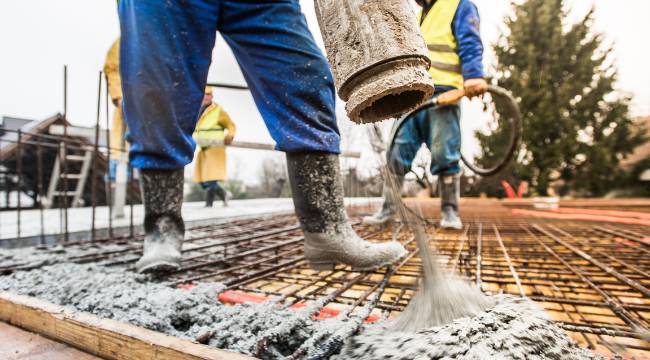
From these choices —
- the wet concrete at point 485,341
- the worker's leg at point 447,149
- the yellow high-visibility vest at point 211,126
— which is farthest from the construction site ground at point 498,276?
the yellow high-visibility vest at point 211,126

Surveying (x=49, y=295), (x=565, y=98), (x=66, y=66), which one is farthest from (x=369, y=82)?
(x=565, y=98)

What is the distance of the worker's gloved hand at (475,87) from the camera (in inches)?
94.0

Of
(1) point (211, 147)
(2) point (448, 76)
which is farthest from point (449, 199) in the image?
(1) point (211, 147)

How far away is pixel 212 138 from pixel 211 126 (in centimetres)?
22

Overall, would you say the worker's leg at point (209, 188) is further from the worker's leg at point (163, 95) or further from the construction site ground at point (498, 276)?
the worker's leg at point (163, 95)

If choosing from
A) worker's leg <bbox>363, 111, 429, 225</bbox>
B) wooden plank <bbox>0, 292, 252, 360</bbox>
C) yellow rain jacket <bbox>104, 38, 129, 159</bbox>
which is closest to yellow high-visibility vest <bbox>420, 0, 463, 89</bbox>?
worker's leg <bbox>363, 111, 429, 225</bbox>

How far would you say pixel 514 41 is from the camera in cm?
1409

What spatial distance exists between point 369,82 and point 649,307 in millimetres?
837

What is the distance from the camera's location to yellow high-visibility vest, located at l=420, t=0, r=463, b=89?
2.57 meters

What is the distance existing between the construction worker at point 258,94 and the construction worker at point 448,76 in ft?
4.55

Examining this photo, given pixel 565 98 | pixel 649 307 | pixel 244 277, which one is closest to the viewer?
pixel 649 307

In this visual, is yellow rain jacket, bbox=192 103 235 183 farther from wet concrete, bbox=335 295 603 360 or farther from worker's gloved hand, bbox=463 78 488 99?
wet concrete, bbox=335 295 603 360

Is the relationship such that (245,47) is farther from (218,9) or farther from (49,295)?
(49,295)

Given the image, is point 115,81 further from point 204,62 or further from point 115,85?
point 204,62
